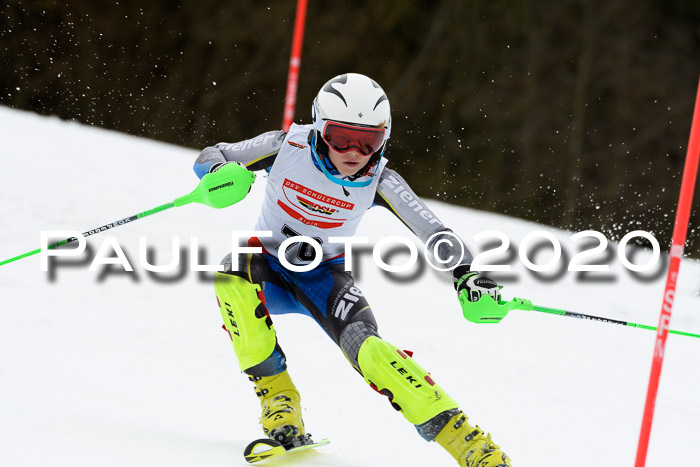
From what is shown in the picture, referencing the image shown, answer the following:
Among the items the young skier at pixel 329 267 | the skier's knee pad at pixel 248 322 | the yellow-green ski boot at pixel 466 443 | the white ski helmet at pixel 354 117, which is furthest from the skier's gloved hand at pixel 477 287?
the skier's knee pad at pixel 248 322

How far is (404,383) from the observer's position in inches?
111

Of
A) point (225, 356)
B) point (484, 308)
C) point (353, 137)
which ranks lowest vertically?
point (225, 356)

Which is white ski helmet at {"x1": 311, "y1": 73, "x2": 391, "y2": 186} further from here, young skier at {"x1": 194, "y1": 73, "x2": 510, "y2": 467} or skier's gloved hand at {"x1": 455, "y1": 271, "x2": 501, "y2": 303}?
skier's gloved hand at {"x1": 455, "y1": 271, "x2": 501, "y2": 303}

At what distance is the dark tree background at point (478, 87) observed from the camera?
16.8m

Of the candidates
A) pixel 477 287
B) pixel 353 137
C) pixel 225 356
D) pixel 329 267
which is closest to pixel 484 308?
pixel 477 287

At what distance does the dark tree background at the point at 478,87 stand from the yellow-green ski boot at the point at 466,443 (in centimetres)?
1448

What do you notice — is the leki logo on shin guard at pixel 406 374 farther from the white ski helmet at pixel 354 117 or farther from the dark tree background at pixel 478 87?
the dark tree background at pixel 478 87

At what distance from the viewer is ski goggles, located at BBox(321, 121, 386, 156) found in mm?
3070

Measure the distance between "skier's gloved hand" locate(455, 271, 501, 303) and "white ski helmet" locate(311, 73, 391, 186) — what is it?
555 mm

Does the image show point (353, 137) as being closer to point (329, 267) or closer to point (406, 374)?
point (329, 267)

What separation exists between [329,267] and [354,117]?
0.63m

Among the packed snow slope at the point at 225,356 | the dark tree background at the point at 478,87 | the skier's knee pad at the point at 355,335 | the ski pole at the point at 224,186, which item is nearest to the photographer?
the skier's knee pad at the point at 355,335

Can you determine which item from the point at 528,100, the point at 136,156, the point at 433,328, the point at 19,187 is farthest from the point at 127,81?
the point at 433,328

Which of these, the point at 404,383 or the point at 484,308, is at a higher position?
the point at 484,308
